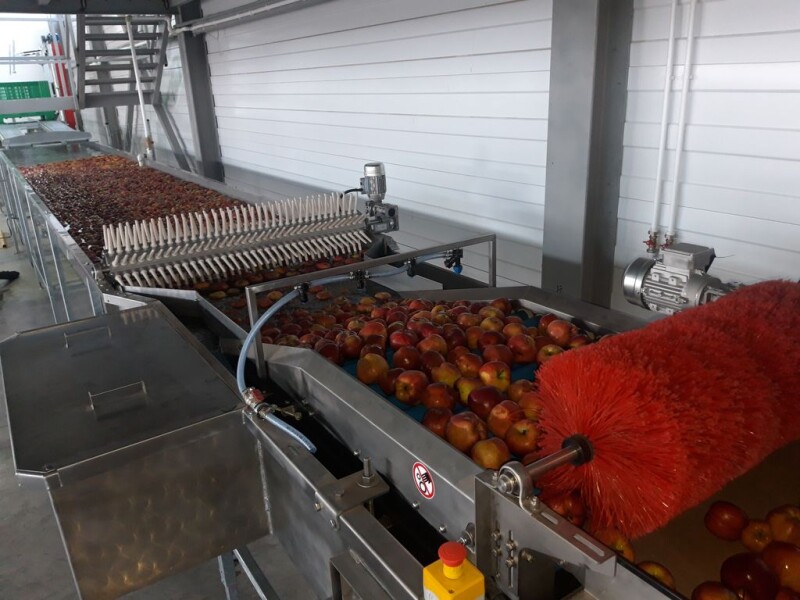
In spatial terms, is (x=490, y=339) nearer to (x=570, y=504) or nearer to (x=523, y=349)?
(x=523, y=349)

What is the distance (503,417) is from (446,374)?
12.6 inches

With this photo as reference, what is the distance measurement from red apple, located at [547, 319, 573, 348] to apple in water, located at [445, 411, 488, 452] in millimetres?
591

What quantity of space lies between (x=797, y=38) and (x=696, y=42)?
1.43ft

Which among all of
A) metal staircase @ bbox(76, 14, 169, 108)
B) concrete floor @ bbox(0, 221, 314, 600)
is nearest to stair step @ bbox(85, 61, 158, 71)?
metal staircase @ bbox(76, 14, 169, 108)

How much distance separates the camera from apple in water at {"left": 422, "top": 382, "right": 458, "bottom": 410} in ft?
5.18

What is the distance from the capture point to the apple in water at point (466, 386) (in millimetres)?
1656

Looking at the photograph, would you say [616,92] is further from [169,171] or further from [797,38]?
[169,171]

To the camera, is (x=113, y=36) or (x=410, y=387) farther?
(x=113, y=36)

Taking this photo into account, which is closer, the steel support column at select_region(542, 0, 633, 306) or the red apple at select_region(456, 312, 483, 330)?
the red apple at select_region(456, 312, 483, 330)

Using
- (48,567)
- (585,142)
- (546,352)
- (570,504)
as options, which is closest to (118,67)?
(48,567)

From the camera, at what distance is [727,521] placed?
1.19m

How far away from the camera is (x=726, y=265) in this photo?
2801 millimetres

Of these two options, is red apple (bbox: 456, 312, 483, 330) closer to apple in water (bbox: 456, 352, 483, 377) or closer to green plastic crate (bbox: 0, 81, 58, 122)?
apple in water (bbox: 456, 352, 483, 377)

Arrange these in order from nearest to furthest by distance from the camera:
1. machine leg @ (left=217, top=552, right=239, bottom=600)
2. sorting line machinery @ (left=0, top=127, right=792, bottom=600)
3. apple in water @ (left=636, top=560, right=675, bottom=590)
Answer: sorting line machinery @ (left=0, top=127, right=792, bottom=600) < apple in water @ (left=636, top=560, right=675, bottom=590) < machine leg @ (left=217, top=552, right=239, bottom=600)
